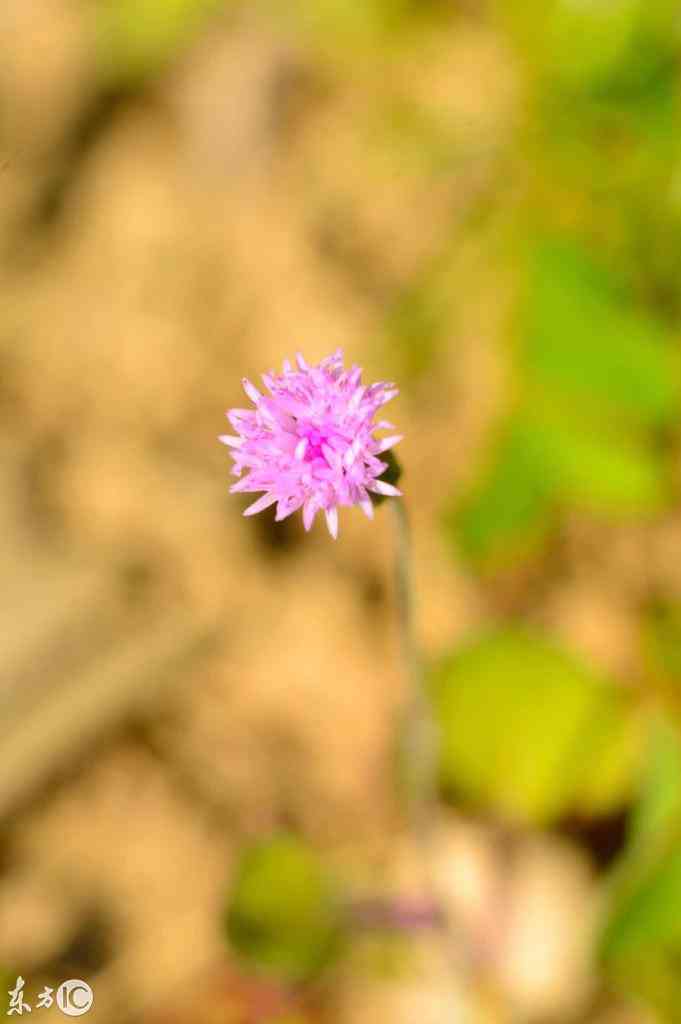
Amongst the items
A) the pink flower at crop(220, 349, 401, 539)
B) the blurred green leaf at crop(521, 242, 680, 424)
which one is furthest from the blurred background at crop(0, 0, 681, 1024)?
the pink flower at crop(220, 349, 401, 539)

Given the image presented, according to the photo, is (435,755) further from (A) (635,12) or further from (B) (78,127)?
(B) (78,127)

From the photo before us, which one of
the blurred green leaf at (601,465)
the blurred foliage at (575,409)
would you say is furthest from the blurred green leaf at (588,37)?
the blurred green leaf at (601,465)

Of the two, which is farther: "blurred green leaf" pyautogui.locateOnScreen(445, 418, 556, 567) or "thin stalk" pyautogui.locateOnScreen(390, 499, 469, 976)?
"blurred green leaf" pyautogui.locateOnScreen(445, 418, 556, 567)

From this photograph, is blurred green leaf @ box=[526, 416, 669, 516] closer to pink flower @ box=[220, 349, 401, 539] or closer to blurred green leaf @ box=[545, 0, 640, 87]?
blurred green leaf @ box=[545, 0, 640, 87]

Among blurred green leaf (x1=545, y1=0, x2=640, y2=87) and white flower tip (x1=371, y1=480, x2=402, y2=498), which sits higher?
blurred green leaf (x1=545, y1=0, x2=640, y2=87)

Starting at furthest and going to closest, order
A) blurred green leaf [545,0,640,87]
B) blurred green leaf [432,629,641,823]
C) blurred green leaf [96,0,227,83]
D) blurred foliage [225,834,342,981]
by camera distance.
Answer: blurred green leaf [96,0,227,83] < blurred green leaf [545,0,640,87] < blurred green leaf [432,629,641,823] < blurred foliage [225,834,342,981]

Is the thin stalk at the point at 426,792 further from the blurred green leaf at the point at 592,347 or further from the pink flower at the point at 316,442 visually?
the pink flower at the point at 316,442
